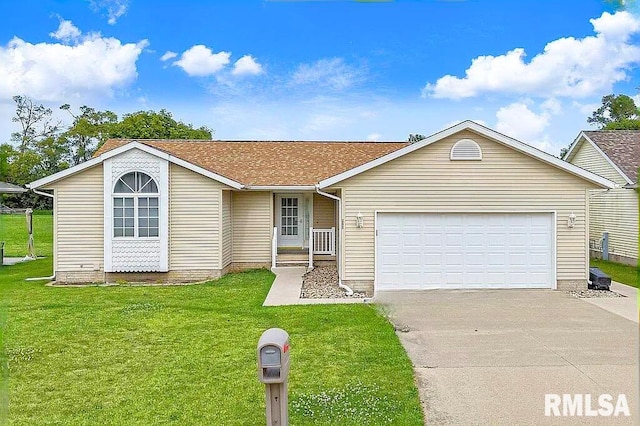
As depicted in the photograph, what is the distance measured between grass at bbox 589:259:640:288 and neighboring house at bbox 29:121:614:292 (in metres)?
2.56

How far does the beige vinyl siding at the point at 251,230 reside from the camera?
17.1 metres

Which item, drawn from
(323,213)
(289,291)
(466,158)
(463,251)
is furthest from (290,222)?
(466,158)

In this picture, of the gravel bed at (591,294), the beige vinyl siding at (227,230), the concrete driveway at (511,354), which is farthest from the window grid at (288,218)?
the gravel bed at (591,294)

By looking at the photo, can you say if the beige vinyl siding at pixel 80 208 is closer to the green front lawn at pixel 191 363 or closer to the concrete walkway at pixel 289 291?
the green front lawn at pixel 191 363

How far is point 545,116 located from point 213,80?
2.77 m

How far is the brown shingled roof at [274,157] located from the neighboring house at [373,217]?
23cm

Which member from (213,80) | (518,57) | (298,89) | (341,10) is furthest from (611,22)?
(213,80)

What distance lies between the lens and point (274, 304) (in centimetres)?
1100

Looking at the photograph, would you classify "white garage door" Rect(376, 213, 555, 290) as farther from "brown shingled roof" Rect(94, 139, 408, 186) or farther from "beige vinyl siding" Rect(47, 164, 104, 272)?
"beige vinyl siding" Rect(47, 164, 104, 272)

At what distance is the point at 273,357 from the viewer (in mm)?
4129

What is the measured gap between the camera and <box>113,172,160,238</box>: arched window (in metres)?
14.3

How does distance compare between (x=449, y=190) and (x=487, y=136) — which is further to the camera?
(x=449, y=190)

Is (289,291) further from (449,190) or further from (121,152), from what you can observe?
(121,152)

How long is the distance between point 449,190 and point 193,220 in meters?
6.96
